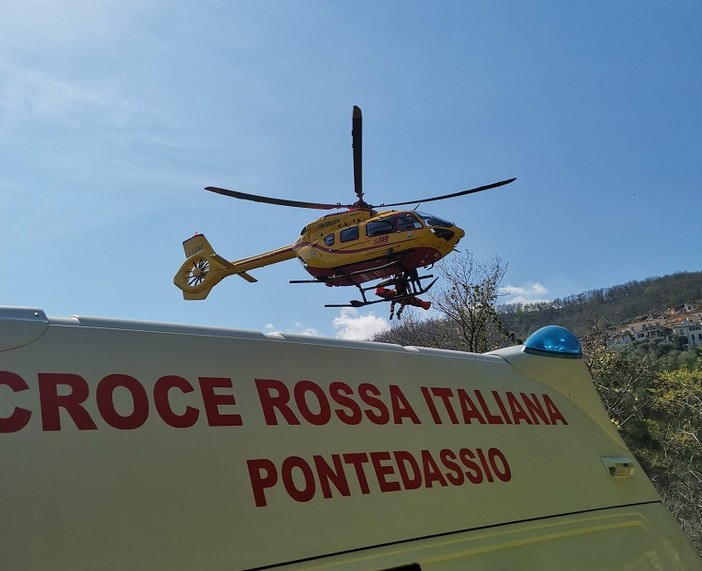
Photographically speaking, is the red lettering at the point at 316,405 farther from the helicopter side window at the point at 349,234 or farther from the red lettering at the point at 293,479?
the helicopter side window at the point at 349,234

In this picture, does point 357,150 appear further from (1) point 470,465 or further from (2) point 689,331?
(2) point 689,331

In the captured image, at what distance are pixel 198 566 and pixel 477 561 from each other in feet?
2.69

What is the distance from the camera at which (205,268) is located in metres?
15.9

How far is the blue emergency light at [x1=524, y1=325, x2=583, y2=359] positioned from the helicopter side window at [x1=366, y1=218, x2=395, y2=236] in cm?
1108

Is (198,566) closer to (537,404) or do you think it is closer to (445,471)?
(445,471)

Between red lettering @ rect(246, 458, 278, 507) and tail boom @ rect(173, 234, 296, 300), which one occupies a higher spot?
tail boom @ rect(173, 234, 296, 300)

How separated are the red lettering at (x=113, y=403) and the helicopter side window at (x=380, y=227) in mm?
12394

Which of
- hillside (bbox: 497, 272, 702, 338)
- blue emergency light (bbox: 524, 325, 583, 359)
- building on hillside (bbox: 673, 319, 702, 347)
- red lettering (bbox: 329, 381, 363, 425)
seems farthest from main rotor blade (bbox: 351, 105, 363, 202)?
building on hillside (bbox: 673, 319, 702, 347)

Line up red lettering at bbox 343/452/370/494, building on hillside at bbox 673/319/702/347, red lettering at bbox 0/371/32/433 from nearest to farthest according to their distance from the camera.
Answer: red lettering at bbox 0/371/32/433
red lettering at bbox 343/452/370/494
building on hillside at bbox 673/319/702/347

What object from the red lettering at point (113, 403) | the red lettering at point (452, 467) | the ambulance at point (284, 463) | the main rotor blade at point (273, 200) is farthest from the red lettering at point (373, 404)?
the main rotor blade at point (273, 200)

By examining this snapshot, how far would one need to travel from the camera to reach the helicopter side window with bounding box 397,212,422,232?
1362 cm

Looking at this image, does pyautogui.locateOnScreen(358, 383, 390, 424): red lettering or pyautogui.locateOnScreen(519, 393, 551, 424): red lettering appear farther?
pyautogui.locateOnScreen(519, 393, 551, 424): red lettering

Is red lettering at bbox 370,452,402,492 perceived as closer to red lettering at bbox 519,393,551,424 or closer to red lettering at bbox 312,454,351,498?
red lettering at bbox 312,454,351,498

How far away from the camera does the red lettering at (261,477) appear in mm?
1446
